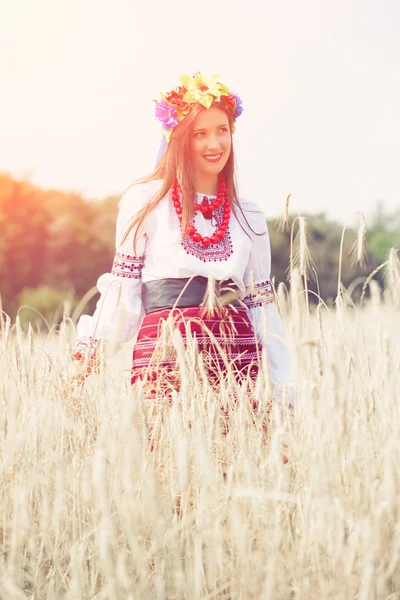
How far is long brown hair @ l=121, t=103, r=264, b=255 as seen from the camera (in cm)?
260

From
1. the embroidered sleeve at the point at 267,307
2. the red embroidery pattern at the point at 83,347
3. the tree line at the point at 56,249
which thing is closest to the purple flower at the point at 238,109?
the embroidered sleeve at the point at 267,307

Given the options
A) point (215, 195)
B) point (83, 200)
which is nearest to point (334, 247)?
point (83, 200)

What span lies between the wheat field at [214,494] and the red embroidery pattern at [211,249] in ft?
1.93

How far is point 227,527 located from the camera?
160 cm

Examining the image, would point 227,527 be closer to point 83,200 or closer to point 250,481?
point 250,481

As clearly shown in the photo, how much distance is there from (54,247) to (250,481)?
→ 54.4 ft

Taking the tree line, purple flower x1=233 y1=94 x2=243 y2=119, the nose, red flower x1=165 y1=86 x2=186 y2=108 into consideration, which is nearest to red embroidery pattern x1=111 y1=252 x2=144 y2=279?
the nose

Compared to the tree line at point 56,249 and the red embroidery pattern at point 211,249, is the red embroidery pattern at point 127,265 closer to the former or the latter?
the red embroidery pattern at point 211,249

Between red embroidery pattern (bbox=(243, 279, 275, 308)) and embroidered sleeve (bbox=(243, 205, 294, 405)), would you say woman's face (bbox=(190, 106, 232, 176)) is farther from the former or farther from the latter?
red embroidery pattern (bbox=(243, 279, 275, 308))

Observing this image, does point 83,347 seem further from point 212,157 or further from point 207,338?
point 212,157

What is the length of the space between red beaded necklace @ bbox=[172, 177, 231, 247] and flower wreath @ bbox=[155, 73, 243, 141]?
0.25 metres

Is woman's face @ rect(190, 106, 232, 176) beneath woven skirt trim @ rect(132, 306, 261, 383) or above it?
above

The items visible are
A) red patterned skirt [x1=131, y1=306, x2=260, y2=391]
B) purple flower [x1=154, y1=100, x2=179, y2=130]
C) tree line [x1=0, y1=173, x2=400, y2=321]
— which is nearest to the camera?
red patterned skirt [x1=131, y1=306, x2=260, y2=391]

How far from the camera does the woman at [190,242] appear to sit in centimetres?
251
